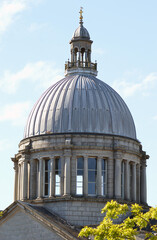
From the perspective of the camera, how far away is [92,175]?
227ft

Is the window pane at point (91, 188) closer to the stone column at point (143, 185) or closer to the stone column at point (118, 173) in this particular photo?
the stone column at point (118, 173)

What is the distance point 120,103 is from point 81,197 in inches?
434

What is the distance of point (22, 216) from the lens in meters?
63.7

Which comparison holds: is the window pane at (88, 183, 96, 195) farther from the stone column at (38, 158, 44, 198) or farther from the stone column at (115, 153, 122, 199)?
the stone column at (38, 158, 44, 198)

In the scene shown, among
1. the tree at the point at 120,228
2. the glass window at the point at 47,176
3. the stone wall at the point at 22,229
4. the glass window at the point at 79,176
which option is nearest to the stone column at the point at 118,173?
the glass window at the point at 79,176

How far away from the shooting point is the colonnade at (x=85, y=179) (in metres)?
68.3

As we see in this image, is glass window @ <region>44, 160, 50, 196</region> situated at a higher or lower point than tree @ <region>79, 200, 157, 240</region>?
higher

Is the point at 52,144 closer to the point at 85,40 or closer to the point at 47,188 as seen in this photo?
the point at 47,188

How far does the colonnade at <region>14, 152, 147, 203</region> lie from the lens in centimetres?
6834

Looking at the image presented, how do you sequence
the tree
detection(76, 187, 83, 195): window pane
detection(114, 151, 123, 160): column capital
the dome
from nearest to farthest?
1. the tree
2. detection(76, 187, 83, 195): window pane
3. detection(114, 151, 123, 160): column capital
4. the dome

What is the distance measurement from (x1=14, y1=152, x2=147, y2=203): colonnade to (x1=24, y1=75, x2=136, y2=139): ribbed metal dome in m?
2.94

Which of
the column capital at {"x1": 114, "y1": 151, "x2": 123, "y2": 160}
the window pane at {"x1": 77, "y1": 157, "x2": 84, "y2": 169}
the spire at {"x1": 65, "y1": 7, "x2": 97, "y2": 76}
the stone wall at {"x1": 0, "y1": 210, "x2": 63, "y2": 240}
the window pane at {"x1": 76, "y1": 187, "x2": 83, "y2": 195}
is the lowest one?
the stone wall at {"x1": 0, "y1": 210, "x2": 63, "y2": 240}

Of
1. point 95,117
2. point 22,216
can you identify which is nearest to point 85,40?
point 95,117

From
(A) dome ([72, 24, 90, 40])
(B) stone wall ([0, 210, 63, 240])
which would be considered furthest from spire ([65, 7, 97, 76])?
(B) stone wall ([0, 210, 63, 240])
